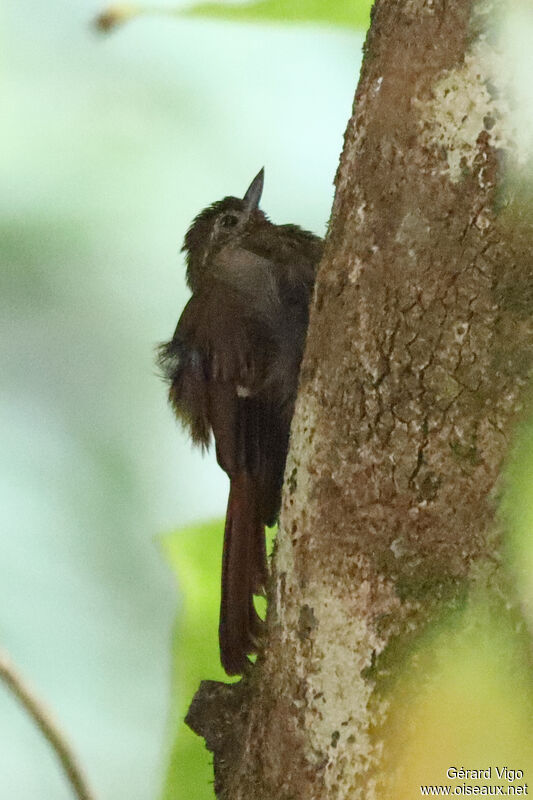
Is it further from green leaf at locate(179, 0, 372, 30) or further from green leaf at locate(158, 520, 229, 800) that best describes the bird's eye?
green leaf at locate(158, 520, 229, 800)

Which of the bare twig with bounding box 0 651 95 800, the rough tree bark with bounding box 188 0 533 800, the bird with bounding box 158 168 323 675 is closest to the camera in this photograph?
the rough tree bark with bounding box 188 0 533 800

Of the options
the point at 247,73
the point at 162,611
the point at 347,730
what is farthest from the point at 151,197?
the point at 347,730

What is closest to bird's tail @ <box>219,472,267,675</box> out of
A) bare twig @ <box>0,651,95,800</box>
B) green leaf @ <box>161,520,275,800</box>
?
green leaf @ <box>161,520,275,800</box>

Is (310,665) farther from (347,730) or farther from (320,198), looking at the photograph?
(320,198)

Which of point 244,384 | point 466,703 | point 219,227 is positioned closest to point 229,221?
point 219,227

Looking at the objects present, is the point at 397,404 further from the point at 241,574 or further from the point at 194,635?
the point at 194,635

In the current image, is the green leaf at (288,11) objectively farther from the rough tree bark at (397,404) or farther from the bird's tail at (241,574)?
the bird's tail at (241,574)

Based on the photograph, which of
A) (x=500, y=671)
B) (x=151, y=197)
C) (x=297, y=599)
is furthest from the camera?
(x=151, y=197)

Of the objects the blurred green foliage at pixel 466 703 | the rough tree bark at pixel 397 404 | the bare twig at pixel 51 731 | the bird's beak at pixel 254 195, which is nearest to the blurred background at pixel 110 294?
the bird's beak at pixel 254 195
